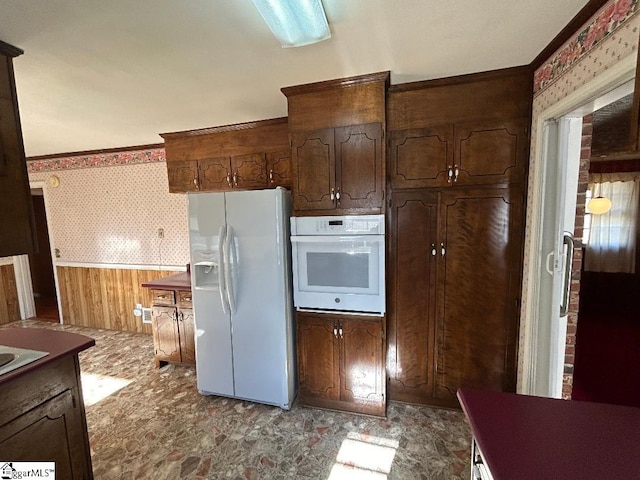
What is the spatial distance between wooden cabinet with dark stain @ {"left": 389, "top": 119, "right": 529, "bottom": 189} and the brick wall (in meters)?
0.29

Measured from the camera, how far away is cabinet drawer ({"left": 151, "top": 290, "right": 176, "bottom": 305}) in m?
2.85

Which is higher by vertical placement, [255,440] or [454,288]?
[454,288]

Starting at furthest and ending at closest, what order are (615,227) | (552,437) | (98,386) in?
1. (615,227)
2. (98,386)
3. (552,437)

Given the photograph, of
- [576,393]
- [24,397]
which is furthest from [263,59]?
[576,393]

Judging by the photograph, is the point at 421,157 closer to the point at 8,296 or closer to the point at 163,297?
the point at 163,297

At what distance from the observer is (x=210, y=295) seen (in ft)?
7.72

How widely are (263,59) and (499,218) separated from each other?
5.87ft

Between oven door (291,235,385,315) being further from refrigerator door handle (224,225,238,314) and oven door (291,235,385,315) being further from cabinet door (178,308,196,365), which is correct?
cabinet door (178,308,196,365)

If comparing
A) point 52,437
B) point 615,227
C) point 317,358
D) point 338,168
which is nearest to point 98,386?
point 52,437

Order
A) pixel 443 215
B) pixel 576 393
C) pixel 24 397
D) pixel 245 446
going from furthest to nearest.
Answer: pixel 576 393
pixel 443 215
pixel 245 446
pixel 24 397

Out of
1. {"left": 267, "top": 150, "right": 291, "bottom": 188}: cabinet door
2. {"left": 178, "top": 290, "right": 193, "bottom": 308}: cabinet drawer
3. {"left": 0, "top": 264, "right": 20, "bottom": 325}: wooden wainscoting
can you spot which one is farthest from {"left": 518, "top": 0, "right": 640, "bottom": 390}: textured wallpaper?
{"left": 0, "top": 264, "right": 20, "bottom": 325}: wooden wainscoting

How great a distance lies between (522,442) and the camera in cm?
84

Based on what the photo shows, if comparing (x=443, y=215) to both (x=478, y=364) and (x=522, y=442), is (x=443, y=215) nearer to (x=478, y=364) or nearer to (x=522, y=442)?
(x=478, y=364)

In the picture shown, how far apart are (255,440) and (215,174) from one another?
2319mm
